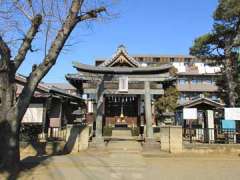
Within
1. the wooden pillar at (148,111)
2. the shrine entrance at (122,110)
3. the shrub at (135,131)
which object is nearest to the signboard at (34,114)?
the wooden pillar at (148,111)

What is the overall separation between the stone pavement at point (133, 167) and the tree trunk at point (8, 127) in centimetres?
58

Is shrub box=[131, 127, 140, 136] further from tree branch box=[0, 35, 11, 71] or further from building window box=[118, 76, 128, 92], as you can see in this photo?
tree branch box=[0, 35, 11, 71]

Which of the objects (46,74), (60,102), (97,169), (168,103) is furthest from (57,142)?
(168,103)

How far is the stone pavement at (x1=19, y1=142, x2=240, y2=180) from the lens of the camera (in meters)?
9.43

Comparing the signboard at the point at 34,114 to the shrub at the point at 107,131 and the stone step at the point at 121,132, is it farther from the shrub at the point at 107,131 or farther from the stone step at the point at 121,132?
the stone step at the point at 121,132

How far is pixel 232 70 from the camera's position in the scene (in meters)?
26.9

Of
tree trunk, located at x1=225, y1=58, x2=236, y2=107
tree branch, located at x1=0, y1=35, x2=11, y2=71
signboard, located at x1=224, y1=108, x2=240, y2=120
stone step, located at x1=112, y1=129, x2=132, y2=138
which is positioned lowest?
stone step, located at x1=112, y1=129, x2=132, y2=138

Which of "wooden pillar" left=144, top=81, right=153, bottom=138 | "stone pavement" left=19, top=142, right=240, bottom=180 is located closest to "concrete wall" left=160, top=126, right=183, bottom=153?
"stone pavement" left=19, top=142, right=240, bottom=180

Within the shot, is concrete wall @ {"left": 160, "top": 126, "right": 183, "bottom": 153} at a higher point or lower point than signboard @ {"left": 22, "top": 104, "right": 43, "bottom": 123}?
lower

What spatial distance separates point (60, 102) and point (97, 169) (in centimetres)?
1529

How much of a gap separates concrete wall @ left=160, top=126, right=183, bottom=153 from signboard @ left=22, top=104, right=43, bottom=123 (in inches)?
382

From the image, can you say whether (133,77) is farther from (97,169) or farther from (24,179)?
(24,179)

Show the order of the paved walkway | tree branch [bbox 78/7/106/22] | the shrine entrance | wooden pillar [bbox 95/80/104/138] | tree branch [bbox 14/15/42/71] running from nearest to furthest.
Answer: the paved walkway
tree branch [bbox 14/15/42/71]
tree branch [bbox 78/7/106/22]
wooden pillar [bbox 95/80/104/138]
the shrine entrance

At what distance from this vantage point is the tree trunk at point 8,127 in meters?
9.00
